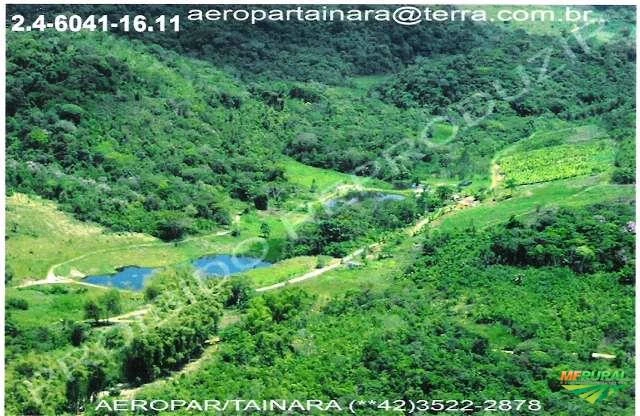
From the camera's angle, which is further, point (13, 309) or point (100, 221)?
point (100, 221)

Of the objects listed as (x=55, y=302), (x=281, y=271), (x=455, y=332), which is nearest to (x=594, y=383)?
(x=455, y=332)

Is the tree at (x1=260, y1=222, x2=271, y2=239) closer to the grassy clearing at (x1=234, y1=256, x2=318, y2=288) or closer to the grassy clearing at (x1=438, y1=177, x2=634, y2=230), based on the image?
the grassy clearing at (x1=234, y1=256, x2=318, y2=288)

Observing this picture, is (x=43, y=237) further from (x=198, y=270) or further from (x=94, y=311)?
(x=198, y=270)

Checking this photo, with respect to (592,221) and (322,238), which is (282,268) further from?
(592,221)

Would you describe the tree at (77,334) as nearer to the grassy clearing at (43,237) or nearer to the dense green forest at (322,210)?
the dense green forest at (322,210)

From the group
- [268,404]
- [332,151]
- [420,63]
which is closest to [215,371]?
[268,404]

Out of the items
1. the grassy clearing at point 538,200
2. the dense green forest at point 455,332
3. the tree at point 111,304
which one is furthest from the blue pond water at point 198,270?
the grassy clearing at point 538,200
